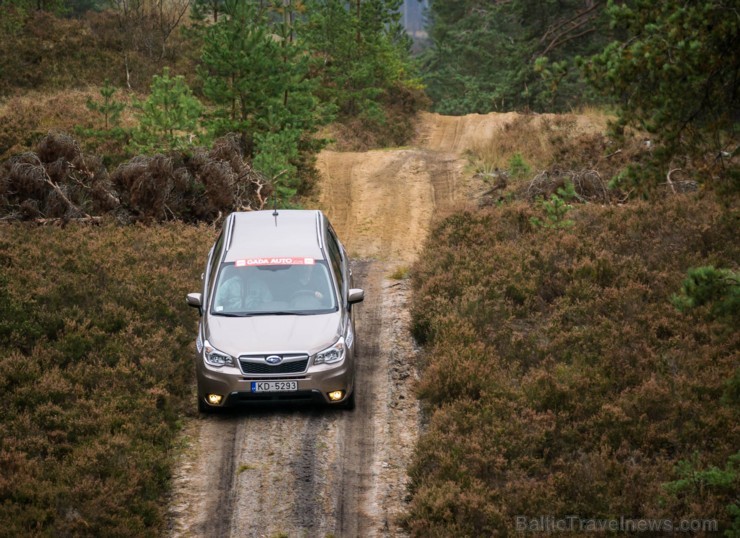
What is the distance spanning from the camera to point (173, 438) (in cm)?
977

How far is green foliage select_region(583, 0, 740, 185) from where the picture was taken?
680cm

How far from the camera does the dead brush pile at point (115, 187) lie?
16.5 metres

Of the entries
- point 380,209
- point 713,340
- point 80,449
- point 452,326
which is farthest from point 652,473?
point 380,209

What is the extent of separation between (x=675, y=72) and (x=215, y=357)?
6150 millimetres

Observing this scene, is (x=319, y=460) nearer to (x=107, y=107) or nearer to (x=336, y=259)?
(x=336, y=259)

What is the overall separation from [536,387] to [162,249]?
7.80 m

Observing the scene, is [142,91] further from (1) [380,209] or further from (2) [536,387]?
(2) [536,387]

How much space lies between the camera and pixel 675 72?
22.7 feet

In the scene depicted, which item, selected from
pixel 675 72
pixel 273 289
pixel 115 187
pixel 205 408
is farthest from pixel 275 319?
pixel 115 187

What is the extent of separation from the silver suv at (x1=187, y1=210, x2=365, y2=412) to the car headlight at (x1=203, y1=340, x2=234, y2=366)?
0.01 metres

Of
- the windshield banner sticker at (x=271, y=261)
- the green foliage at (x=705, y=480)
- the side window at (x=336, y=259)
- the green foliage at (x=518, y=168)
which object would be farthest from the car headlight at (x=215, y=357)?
the green foliage at (x=518, y=168)

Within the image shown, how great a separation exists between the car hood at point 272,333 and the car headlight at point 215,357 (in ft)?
0.17

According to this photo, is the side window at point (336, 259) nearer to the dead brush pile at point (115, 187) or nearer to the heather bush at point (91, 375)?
the heather bush at point (91, 375)

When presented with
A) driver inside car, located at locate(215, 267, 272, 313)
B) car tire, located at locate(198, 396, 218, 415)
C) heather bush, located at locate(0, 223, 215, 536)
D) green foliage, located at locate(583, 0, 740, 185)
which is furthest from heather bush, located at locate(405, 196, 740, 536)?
heather bush, located at locate(0, 223, 215, 536)
